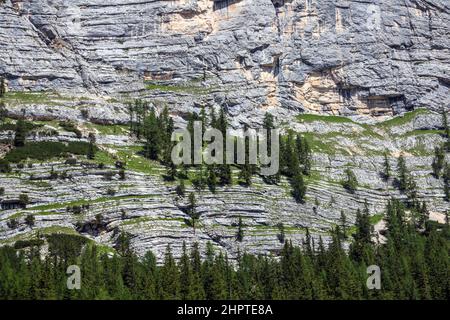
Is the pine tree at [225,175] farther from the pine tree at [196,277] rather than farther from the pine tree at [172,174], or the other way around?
the pine tree at [196,277]

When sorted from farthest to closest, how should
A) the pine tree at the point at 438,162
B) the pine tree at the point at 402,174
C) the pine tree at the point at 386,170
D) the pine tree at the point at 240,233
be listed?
the pine tree at the point at 438,162
the pine tree at the point at 386,170
the pine tree at the point at 402,174
the pine tree at the point at 240,233

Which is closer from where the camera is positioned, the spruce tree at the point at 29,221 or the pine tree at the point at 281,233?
the spruce tree at the point at 29,221

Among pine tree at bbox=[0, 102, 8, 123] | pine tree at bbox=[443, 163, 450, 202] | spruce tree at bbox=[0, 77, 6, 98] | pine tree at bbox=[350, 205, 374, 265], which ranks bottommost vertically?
pine tree at bbox=[350, 205, 374, 265]

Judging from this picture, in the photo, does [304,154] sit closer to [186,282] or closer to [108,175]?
[108,175]

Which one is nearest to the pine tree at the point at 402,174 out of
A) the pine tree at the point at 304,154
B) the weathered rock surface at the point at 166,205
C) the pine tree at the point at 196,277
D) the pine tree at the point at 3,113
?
the weathered rock surface at the point at 166,205

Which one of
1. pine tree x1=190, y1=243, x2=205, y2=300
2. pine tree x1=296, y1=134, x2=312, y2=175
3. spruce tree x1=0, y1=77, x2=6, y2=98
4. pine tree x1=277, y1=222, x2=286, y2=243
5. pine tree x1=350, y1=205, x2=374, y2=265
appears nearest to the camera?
pine tree x1=190, y1=243, x2=205, y2=300

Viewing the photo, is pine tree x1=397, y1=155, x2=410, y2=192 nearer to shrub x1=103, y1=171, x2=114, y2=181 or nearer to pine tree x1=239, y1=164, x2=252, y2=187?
pine tree x1=239, y1=164, x2=252, y2=187

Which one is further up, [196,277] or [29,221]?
[29,221]

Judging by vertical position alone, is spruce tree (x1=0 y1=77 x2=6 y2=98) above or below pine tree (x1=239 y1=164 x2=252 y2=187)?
above

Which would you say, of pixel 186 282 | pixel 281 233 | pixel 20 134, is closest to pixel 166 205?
pixel 281 233

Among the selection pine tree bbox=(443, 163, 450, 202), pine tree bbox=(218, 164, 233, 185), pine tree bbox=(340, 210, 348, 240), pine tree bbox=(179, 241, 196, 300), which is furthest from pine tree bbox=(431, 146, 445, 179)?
pine tree bbox=(179, 241, 196, 300)

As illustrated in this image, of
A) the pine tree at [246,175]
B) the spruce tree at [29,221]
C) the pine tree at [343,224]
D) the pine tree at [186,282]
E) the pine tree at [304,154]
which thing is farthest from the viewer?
the pine tree at [304,154]

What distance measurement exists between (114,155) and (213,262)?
4159 cm
